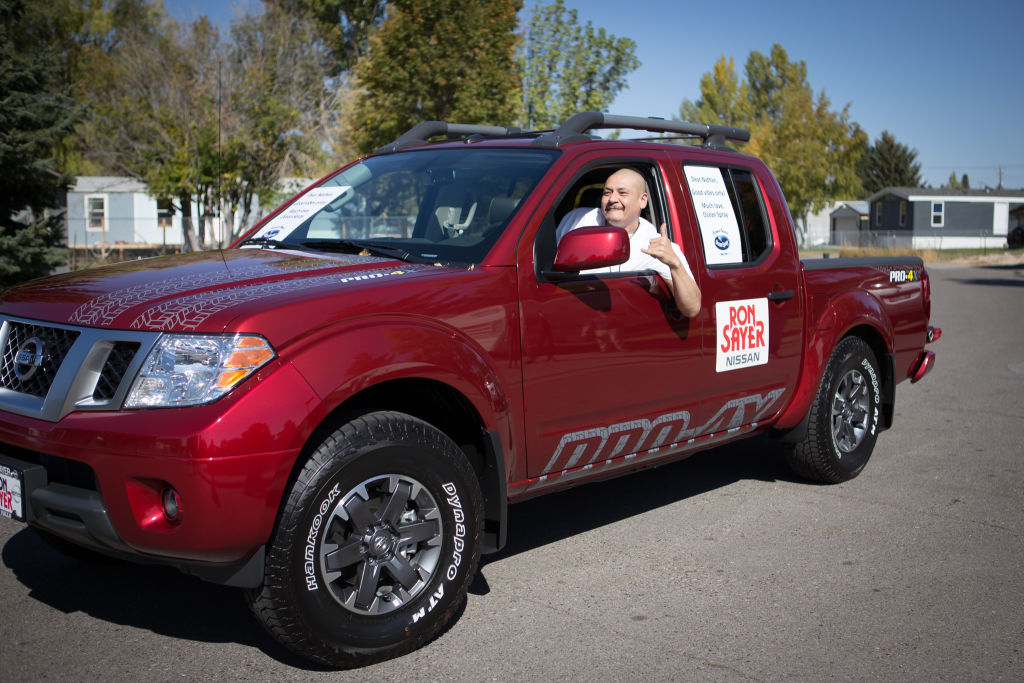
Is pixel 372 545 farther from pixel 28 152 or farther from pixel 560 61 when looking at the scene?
pixel 560 61

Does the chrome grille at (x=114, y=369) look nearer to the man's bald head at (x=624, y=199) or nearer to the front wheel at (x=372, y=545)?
the front wheel at (x=372, y=545)

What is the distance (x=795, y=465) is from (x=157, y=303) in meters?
3.98

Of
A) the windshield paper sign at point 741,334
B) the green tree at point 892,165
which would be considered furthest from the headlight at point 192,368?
the green tree at point 892,165

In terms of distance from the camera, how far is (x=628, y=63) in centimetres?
2595

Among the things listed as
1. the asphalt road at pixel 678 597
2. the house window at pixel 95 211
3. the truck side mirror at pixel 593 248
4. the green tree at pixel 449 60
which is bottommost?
the asphalt road at pixel 678 597

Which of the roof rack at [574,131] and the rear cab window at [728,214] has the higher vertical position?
the roof rack at [574,131]

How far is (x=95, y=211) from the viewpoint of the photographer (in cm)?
3912

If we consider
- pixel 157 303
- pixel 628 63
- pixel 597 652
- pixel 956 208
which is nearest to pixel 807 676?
pixel 597 652

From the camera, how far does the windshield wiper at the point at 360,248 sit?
3.92 meters

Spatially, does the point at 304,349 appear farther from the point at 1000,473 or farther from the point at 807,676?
the point at 1000,473

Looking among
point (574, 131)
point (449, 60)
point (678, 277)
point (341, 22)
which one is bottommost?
point (678, 277)

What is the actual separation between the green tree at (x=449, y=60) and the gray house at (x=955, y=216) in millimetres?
41170

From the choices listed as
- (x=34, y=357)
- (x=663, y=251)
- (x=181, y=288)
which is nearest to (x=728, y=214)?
(x=663, y=251)

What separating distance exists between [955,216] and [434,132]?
6197 cm
